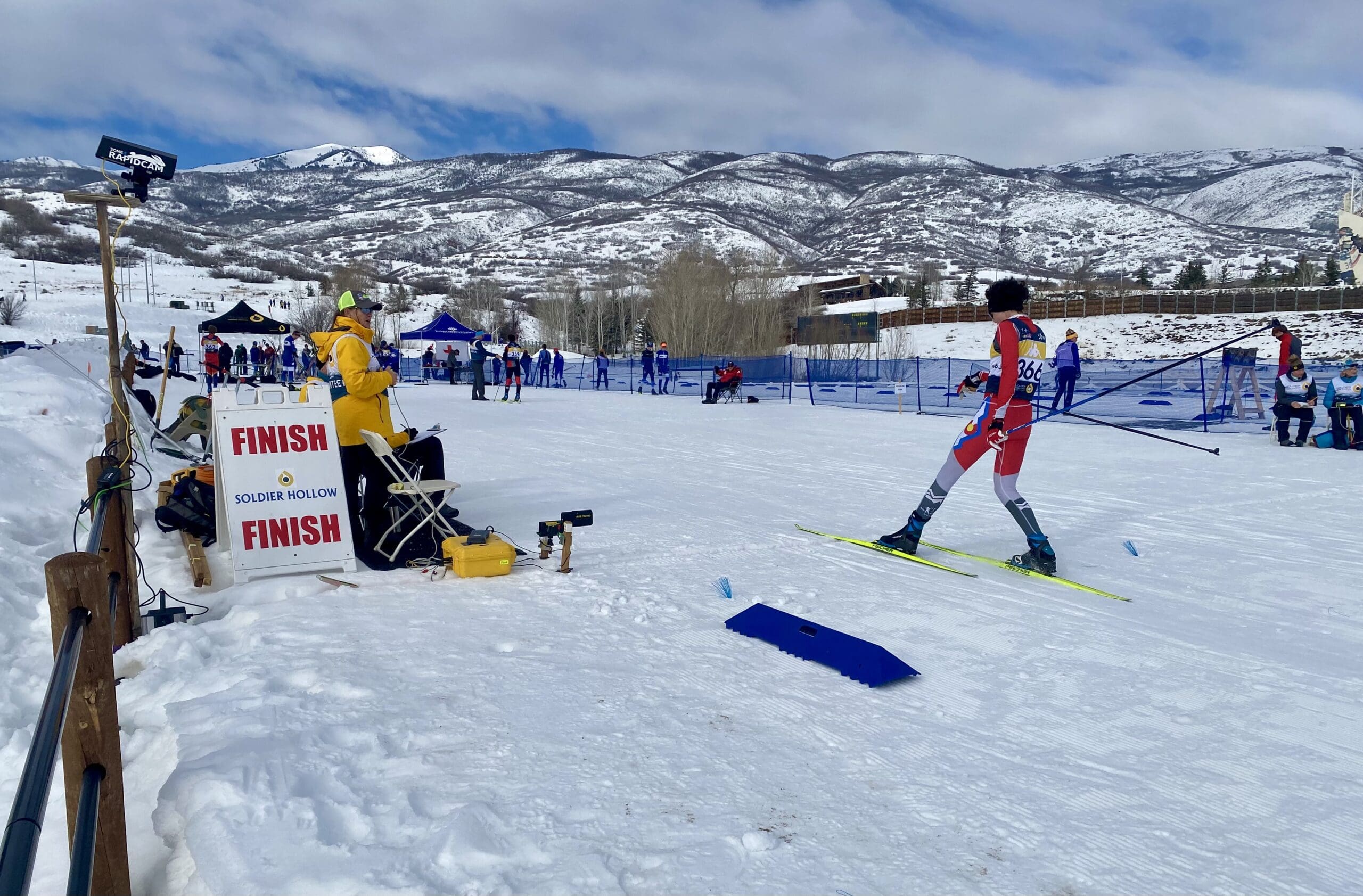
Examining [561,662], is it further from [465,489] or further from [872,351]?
[872,351]

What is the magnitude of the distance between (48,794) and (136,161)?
5227mm

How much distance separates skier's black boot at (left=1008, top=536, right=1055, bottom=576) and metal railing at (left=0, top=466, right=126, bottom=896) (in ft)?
17.3

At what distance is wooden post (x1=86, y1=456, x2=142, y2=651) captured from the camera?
13.3 ft

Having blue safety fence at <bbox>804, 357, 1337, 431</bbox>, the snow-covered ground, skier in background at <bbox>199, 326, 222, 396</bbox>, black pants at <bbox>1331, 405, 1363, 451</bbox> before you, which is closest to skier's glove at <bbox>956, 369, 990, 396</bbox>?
blue safety fence at <bbox>804, 357, 1337, 431</bbox>

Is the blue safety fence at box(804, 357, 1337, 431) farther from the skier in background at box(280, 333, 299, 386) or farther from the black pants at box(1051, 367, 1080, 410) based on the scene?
the skier in background at box(280, 333, 299, 386)

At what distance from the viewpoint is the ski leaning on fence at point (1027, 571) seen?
18.0 ft

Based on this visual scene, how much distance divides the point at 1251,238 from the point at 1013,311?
667ft

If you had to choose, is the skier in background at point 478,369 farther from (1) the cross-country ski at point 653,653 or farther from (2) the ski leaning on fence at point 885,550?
(2) the ski leaning on fence at point 885,550

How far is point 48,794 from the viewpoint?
1.72 m

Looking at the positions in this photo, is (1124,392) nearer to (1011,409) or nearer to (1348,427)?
(1348,427)

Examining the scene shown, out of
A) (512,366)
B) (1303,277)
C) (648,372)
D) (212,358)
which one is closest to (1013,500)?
(512,366)

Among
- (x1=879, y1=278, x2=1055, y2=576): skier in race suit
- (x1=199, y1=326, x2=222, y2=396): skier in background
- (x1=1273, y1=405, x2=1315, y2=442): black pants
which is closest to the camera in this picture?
(x1=879, y1=278, x2=1055, y2=576): skier in race suit

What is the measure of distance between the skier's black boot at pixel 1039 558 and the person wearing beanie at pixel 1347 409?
9492 millimetres

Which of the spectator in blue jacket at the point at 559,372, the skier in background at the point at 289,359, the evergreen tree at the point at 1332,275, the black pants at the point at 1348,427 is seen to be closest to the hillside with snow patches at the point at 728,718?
the black pants at the point at 1348,427
